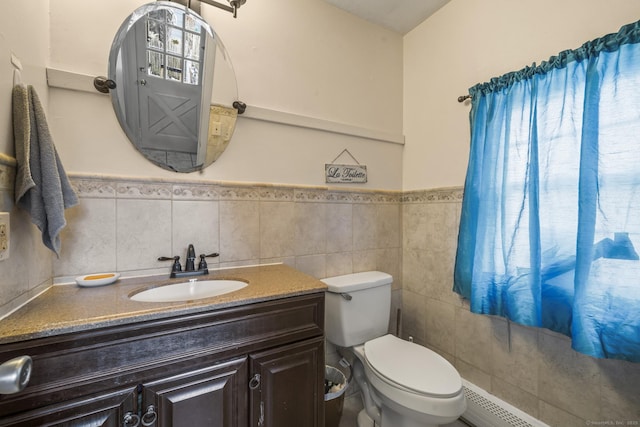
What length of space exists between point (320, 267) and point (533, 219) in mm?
1117

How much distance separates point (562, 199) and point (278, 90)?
59.6 inches

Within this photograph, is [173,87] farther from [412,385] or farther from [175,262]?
[412,385]

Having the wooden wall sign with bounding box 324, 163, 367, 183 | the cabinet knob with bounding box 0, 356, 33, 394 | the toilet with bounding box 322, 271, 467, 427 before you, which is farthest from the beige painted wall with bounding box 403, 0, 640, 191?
the cabinet knob with bounding box 0, 356, 33, 394

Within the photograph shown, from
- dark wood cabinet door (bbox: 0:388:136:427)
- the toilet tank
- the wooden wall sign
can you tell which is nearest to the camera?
dark wood cabinet door (bbox: 0:388:136:427)

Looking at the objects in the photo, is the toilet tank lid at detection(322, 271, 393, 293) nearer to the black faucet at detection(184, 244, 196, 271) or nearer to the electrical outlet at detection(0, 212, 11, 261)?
the black faucet at detection(184, 244, 196, 271)

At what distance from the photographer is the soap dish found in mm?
1042

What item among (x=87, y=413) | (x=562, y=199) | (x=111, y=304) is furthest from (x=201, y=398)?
(x=562, y=199)

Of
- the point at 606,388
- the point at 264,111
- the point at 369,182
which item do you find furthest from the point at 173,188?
the point at 606,388

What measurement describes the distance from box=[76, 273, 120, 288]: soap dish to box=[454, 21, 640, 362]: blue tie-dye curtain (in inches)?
68.0

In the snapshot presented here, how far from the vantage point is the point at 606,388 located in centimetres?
109

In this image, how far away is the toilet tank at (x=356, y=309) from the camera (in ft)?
4.87

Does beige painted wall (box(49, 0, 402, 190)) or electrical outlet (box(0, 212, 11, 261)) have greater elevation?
beige painted wall (box(49, 0, 402, 190))

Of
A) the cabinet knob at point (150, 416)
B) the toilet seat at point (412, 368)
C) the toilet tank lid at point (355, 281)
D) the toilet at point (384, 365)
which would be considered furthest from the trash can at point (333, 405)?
the cabinet knob at point (150, 416)

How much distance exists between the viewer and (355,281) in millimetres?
1558
